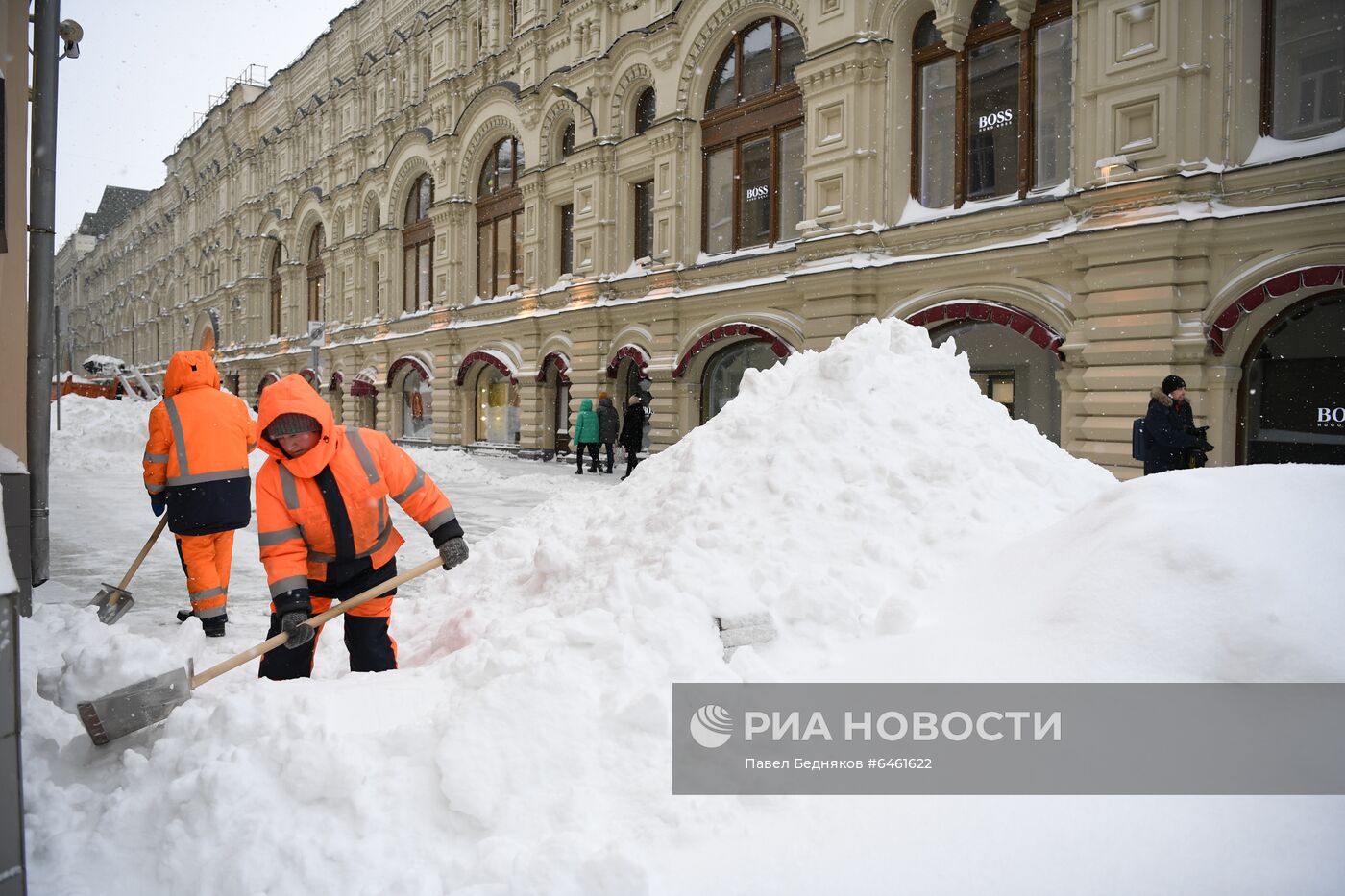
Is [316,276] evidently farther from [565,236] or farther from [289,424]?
[289,424]

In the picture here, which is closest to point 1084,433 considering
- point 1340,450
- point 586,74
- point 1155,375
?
point 1155,375

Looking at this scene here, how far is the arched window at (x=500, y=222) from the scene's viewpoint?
21109mm

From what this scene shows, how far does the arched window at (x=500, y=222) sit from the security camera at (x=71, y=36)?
14.6 meters

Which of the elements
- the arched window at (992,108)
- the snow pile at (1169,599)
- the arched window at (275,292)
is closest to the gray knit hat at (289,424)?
the snow pile at (1169,599)

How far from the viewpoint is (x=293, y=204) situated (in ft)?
104

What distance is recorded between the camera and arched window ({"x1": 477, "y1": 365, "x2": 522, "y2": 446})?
21750 millimetres

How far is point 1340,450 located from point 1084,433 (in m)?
2.69

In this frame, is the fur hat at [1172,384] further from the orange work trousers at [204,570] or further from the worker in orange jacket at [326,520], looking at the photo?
the orange work trousers at [204,570]

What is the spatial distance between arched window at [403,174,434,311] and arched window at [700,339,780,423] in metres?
11.8

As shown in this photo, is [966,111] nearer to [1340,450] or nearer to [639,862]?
[1340,450]

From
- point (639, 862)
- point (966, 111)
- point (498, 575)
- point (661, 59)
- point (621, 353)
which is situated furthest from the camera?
point (621, 353)

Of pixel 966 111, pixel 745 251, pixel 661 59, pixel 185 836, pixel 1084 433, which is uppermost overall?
pixel 661 59

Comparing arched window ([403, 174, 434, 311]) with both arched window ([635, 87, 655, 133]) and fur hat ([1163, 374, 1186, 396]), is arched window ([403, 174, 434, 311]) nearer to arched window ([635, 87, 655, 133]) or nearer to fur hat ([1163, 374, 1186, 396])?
arched window ([635, 87, 655, 133])

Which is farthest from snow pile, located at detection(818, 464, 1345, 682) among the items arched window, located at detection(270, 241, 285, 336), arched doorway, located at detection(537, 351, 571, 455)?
arched window, located at detection(270, 241, 285, 336)
